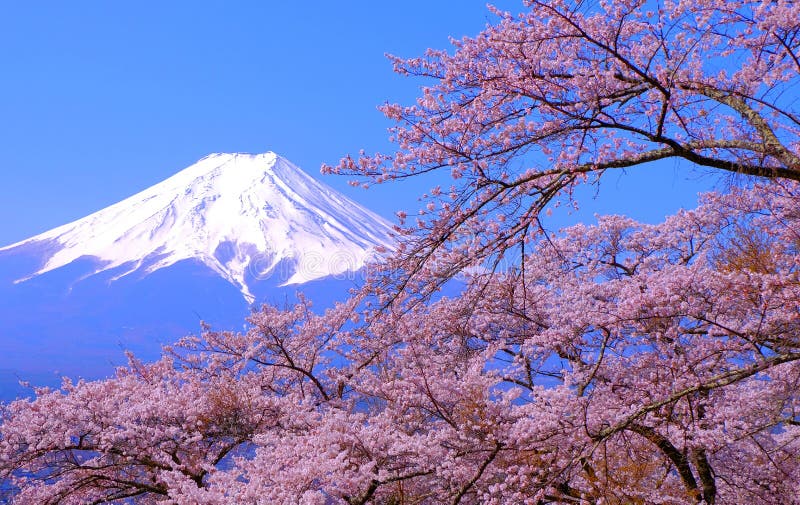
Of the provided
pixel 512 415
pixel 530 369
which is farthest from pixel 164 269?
pixel 512 415

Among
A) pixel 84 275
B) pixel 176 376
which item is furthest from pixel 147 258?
pixel 176 376

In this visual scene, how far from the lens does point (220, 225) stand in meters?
124

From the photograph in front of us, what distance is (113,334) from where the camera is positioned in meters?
124

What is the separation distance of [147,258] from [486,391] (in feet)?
443

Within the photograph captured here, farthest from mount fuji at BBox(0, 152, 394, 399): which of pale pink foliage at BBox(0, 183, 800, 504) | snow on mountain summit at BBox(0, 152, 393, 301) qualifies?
pale pink foliage at BBox(0, 183, 800, 504)

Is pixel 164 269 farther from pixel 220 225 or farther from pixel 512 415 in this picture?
pixel 512 415

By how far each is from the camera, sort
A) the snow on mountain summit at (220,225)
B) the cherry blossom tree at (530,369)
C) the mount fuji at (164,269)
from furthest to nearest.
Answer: the mount fuji at (164,269) → the snow on mountain summit at (220,225) → the cherry blossom tree at (530,369)

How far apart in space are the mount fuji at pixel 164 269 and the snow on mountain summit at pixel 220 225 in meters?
0.22

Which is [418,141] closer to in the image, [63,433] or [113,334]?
[63,433]

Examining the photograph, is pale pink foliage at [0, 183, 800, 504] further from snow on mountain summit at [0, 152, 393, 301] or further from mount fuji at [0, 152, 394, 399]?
mount fuji at [0, 152, 394, 399]

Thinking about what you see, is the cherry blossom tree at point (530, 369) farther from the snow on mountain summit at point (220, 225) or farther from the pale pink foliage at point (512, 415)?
the snow on mountain summit at point (220, 225)

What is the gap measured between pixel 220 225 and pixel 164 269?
19.5 m

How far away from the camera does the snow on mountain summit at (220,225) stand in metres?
112

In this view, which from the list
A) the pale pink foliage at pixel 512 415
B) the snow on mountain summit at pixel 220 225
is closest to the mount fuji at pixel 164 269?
the snow on mountain summit at pixel 220 225
